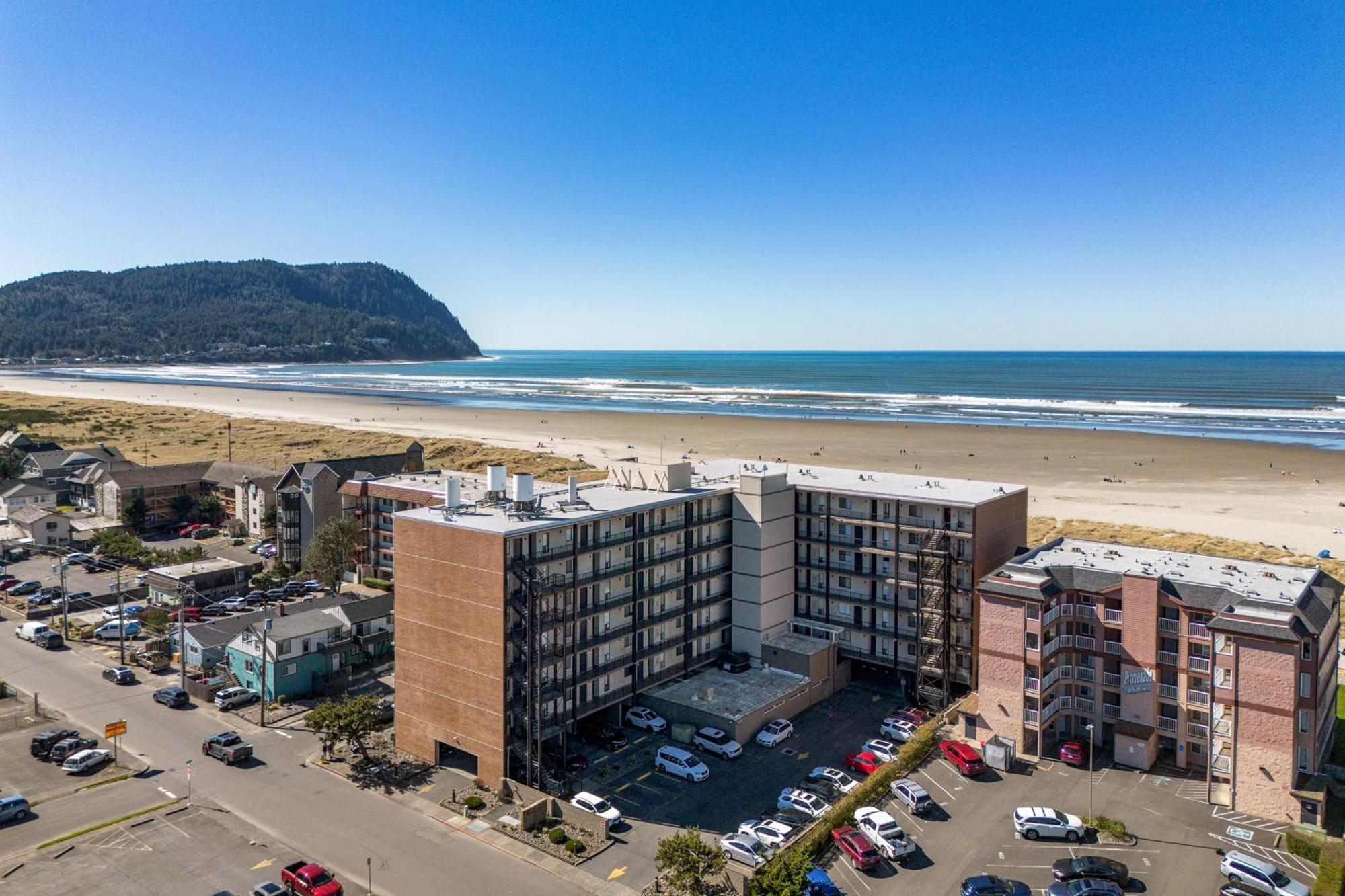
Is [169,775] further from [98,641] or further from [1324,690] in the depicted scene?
[1324,690]

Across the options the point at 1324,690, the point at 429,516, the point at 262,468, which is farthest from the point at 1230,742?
the point at 262,468

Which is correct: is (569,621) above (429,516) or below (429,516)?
below

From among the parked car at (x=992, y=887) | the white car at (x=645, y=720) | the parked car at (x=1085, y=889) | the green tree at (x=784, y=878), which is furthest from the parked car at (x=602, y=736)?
the parked car at (x=1085, y=889)

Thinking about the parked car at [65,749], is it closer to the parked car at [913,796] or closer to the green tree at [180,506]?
the parked car at [913,796]

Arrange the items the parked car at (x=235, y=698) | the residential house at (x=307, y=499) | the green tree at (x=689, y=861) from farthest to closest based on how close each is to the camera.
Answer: the residential house at (x=307, y=499) → the parked car at (x=235, y=698) → the green tree at (x=689, y=861)

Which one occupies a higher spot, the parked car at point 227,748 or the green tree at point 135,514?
the green tree at point 135,514

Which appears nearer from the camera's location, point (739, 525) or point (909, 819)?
point (909, 819)

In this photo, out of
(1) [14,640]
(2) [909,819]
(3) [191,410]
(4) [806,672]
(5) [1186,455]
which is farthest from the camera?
(3) [191,410]
